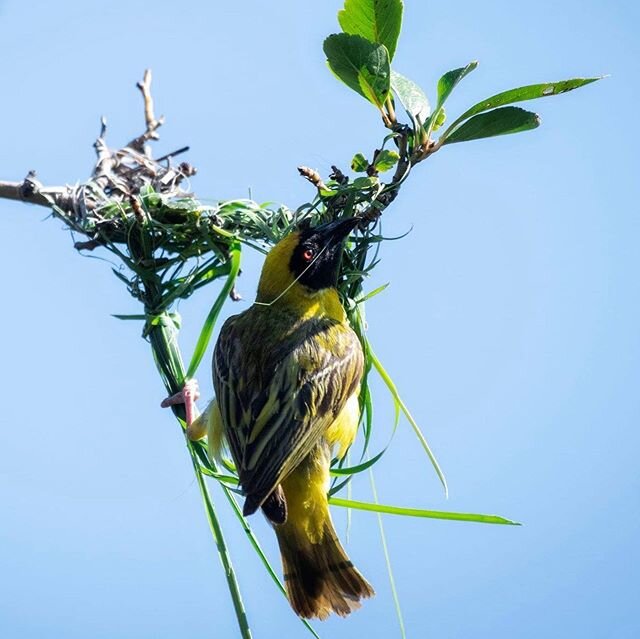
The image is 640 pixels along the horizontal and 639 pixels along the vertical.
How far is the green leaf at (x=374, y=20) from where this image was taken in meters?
2.59

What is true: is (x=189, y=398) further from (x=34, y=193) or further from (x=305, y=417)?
(x=34, y=193)

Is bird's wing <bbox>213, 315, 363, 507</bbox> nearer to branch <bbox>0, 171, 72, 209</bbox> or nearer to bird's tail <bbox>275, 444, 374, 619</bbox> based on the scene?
bird's tail <bbox>275, 444, 374, 619</bbox>

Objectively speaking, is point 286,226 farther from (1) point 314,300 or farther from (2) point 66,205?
(2) point 66,205

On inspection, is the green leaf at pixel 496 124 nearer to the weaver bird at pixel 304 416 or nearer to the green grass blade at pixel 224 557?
the weaver bird at pixel 304 416

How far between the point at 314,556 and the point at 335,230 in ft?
3.04

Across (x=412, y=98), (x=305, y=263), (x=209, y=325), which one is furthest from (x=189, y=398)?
(x=412, y=98)

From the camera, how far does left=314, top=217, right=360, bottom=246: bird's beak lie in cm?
298

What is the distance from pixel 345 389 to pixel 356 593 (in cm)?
57

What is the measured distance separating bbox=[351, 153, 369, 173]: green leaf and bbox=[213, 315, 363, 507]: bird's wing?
1.95ft

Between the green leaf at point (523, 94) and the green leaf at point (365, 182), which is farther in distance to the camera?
the green leaf at point (365, 182)

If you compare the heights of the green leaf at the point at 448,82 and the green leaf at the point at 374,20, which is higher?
the green leaf at the point at 374,20

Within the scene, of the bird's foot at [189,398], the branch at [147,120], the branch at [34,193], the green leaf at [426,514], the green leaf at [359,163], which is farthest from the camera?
the branch at [147,120]

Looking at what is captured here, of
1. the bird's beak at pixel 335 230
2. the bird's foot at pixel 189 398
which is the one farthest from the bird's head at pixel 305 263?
the bird's foot at pixel 189 398

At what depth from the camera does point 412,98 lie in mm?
2662
